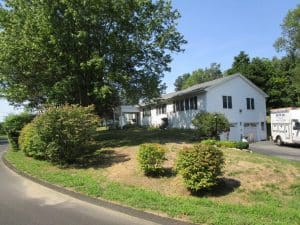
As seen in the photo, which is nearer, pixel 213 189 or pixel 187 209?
pixel 187 209

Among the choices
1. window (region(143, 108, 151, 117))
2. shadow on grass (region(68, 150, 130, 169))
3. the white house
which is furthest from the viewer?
window (region(143, 108, 151, 117))

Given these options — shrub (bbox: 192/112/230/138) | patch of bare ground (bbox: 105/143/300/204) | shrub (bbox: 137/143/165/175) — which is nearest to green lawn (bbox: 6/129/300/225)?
patch of bare ground (bbox: 105/143/300/204)

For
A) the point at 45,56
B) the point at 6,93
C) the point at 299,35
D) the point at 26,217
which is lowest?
the point at 26,217

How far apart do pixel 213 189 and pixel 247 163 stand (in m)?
3.22

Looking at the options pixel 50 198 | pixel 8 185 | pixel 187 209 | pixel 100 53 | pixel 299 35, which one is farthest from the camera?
pixel 299 35

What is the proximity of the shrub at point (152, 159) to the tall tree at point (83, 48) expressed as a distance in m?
11.3

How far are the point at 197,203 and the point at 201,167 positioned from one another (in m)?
1.20

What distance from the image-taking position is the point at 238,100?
42500mm

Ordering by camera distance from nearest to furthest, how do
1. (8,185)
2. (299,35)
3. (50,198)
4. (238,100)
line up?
(50,198)
(8,185)
(238,100)
(299,35)

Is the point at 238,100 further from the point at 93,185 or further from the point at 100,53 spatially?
the point at 93,185

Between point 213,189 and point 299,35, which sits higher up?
point 299,35

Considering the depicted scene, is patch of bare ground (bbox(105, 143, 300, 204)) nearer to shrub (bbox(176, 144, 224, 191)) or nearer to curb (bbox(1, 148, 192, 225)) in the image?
shrub (bbox(176, 144, 224, 191))

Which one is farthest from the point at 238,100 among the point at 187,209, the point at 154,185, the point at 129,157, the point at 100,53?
the point at 187,209

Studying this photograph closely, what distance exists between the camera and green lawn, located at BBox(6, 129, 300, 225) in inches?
352
